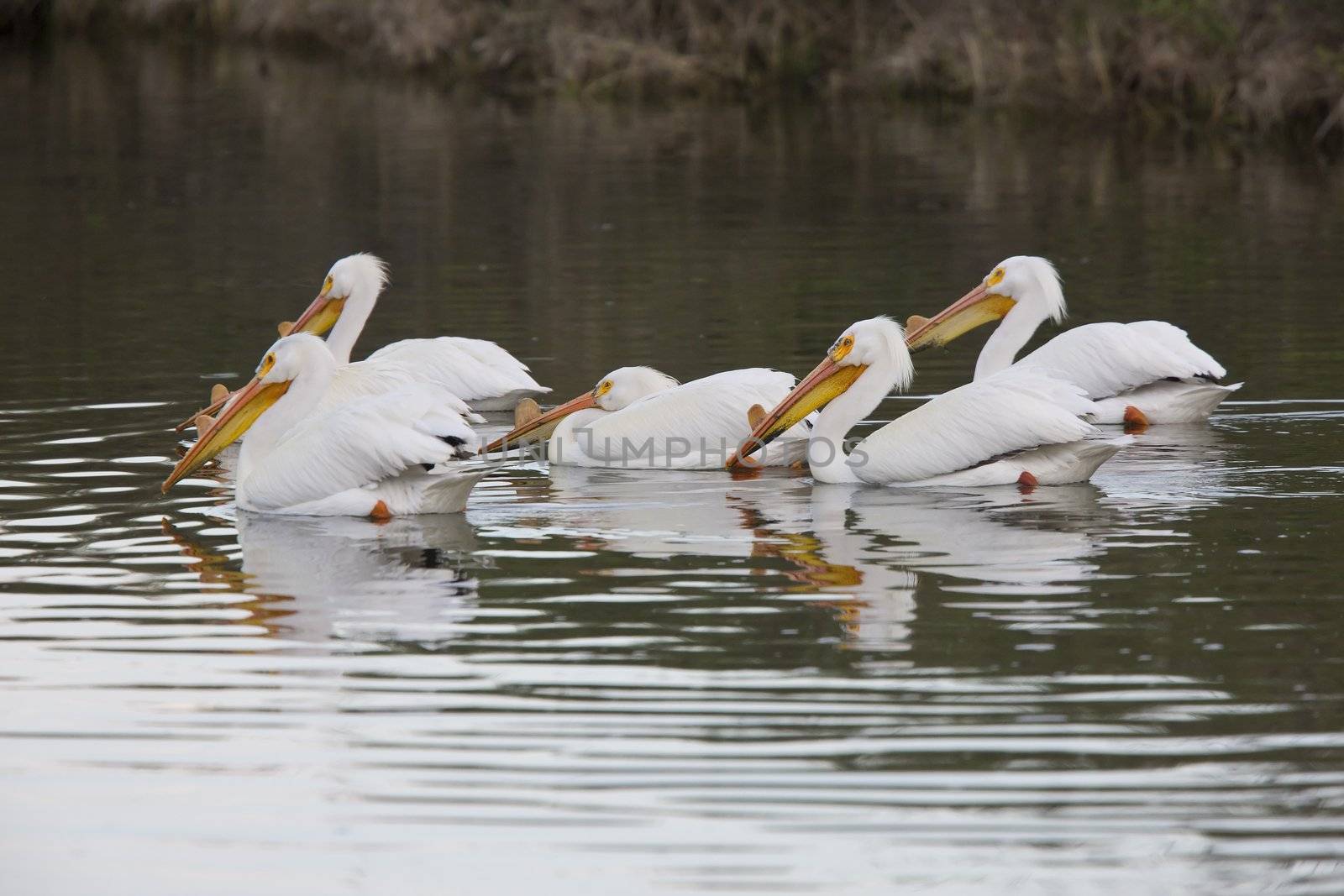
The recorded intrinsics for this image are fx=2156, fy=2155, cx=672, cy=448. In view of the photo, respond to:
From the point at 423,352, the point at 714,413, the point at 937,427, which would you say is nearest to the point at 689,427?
the point at 714,413

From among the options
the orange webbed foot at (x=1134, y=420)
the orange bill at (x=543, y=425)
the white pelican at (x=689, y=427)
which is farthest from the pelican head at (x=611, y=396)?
the orange webbed foot at (x=1134, y=420)

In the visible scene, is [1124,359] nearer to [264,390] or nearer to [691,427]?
[691,427]

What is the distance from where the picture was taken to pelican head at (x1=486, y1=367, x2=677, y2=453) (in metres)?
8.88

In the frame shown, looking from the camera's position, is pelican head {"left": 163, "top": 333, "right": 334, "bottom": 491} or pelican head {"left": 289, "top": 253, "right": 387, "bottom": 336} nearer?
pelican head {"left": 163, "top": 333, "right": 334, "bottom": 491}

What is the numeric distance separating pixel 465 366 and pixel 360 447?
93.5 inches

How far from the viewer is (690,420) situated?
8.34 metres

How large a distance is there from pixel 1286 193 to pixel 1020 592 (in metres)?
12.2

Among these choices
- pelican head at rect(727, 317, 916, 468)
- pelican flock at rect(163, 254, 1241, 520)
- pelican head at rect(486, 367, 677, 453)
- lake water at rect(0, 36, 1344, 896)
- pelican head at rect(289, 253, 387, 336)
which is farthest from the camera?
pelican head at rect(289, 253, 387, 336)

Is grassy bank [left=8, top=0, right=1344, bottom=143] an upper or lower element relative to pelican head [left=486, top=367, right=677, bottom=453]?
upper

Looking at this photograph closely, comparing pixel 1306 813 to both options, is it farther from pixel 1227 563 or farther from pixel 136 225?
pixel 136 225

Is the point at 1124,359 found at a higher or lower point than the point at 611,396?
higher

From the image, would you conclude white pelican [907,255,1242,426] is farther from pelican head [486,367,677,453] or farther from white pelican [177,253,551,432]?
white pelican [177,253,551,432]

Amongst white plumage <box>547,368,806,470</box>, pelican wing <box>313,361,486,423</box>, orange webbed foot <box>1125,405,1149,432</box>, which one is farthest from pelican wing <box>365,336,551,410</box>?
orange webbed foot <box>1125,405,1149,432</box>

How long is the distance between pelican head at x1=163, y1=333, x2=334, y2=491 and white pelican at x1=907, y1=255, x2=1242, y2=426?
295cm
